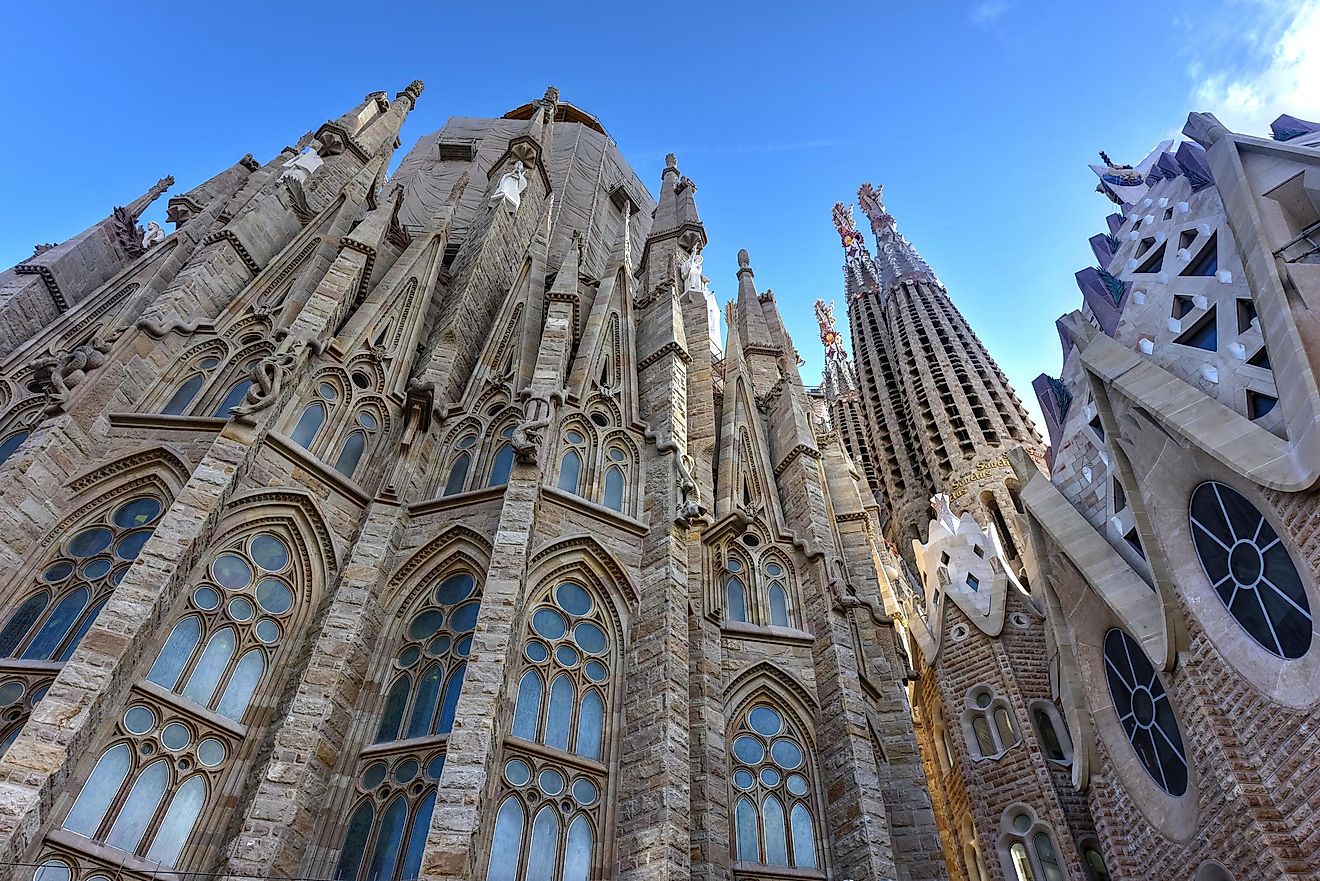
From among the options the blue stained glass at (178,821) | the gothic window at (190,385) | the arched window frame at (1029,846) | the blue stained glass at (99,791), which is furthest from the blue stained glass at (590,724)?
the arched window frame at (1029,846)

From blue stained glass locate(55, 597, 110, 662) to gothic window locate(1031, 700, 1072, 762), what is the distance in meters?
13.6

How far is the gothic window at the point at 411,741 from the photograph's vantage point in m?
7.22

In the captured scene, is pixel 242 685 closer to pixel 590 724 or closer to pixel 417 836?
pixel 417 836

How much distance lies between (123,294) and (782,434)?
10.6 metres

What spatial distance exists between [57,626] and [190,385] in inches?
129

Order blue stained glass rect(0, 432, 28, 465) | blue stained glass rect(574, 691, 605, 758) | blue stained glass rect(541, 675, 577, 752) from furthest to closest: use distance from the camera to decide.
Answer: blue stained glass rect(0, 432, 28, 465) → blue stained glass rect(574, 691, 605, 758) → blue stained glass rect(541, 675, 577, 752)

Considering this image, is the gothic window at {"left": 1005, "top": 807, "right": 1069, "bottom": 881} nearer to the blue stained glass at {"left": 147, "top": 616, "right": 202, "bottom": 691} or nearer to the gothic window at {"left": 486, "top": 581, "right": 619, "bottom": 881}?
the gothic window at {"left": 486, "top": 581, "right": 619, "bottom": 881}

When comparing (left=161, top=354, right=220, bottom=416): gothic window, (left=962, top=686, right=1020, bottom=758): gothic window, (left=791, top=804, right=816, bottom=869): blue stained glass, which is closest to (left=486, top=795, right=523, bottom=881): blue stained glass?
(left=791, top=804, right=816, bottom=869): blue stained glass

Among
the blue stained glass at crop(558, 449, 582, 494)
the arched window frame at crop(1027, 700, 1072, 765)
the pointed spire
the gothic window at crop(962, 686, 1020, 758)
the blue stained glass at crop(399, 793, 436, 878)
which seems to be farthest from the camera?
the pointed spire

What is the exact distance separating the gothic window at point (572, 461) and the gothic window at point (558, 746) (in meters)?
1.36

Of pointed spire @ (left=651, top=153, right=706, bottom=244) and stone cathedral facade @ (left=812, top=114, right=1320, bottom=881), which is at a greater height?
pointed spire @ (left=651, top=153, right=706, bottom=244)

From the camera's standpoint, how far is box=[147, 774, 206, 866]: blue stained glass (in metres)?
6.79

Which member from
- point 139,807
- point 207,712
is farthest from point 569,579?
point 139,807

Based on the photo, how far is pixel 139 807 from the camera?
270 inches
